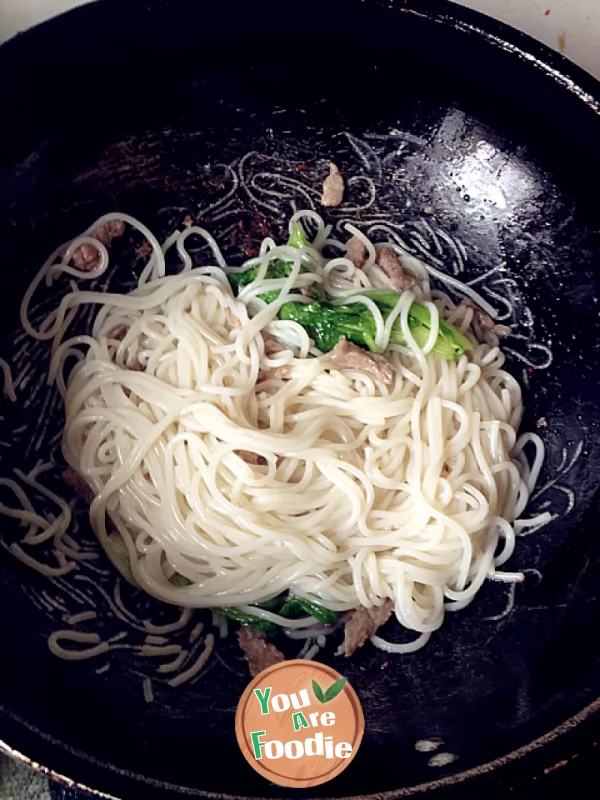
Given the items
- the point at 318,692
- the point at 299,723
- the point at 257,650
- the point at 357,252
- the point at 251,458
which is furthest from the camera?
the point at 357,252

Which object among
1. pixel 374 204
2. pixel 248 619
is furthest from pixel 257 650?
pixel 374 204

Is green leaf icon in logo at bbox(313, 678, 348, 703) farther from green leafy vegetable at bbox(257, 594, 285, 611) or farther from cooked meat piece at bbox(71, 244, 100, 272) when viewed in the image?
cooked meat piece at bbox(71, 244, 100, 272)

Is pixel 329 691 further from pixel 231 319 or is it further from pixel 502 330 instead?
pixel 502 330

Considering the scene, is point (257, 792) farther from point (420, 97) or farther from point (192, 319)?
point (420, 97)

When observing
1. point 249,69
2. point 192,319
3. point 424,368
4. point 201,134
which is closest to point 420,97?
point 249,69

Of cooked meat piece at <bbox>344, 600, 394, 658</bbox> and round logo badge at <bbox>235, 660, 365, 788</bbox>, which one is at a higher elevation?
cooked meat piece at <bbox>344, 600, 394, 658</bbox>

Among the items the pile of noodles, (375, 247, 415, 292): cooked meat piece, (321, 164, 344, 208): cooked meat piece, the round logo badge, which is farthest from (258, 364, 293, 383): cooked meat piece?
the round logo badge

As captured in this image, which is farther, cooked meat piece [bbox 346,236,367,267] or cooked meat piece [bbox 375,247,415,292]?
cooked meat piece [bbox 346,236,367,267]

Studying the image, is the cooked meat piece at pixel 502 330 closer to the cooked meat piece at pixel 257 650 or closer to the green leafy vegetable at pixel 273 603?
the green leafy vegetable at pixel 273 603
